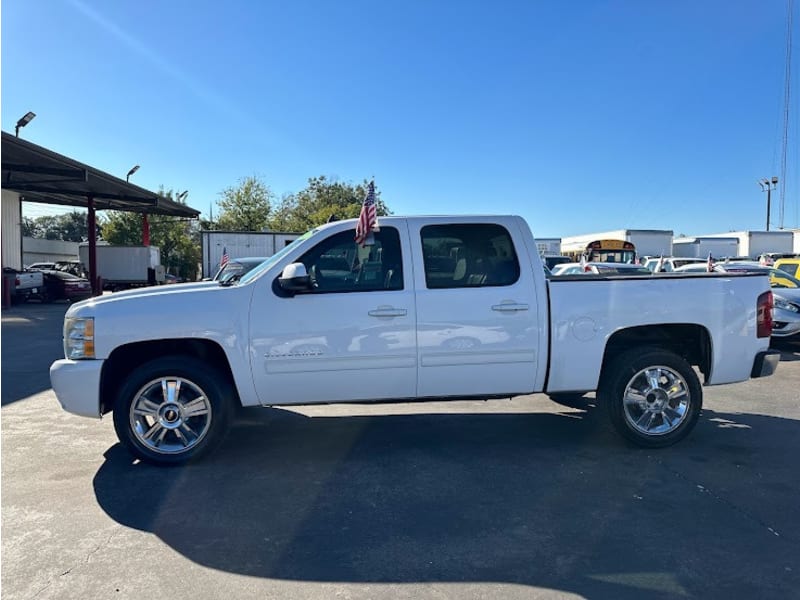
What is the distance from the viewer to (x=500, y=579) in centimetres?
306

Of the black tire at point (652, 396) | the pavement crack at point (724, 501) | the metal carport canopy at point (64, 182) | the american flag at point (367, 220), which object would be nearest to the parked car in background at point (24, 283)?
the metal carport canopy at point (64, 182)

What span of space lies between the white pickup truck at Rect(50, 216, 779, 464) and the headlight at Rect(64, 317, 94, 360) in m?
0.01

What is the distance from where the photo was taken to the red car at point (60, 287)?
2477 cm

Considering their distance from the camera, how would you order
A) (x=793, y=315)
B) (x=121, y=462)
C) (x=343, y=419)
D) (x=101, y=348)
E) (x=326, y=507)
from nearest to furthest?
→ (x=326, y=507) → (x=101, y=348) → (x=121, y=462) → (x=343, y=419) → (x=793, y=315)

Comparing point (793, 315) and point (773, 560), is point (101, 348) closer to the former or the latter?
point (773, 560)

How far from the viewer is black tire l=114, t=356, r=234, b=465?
4.58 metres

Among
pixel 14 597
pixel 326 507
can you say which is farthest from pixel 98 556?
pixel 326 507

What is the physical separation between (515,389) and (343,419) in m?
2.09

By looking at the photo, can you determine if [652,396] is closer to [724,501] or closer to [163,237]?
[724,501]

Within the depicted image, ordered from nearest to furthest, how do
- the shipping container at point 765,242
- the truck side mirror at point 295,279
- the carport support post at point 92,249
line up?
the truck side mirror at point 295,279 < the carport support post at point 92,249 < the shipping container at point 765,242

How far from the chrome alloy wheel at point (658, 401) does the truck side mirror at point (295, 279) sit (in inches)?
116

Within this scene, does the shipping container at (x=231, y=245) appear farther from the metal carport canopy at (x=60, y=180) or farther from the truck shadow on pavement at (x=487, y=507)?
the truck shadow on pavement at (x=487, y=507)

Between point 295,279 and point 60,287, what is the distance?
981 inches

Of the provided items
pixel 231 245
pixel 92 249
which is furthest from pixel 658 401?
pixel 92 249
